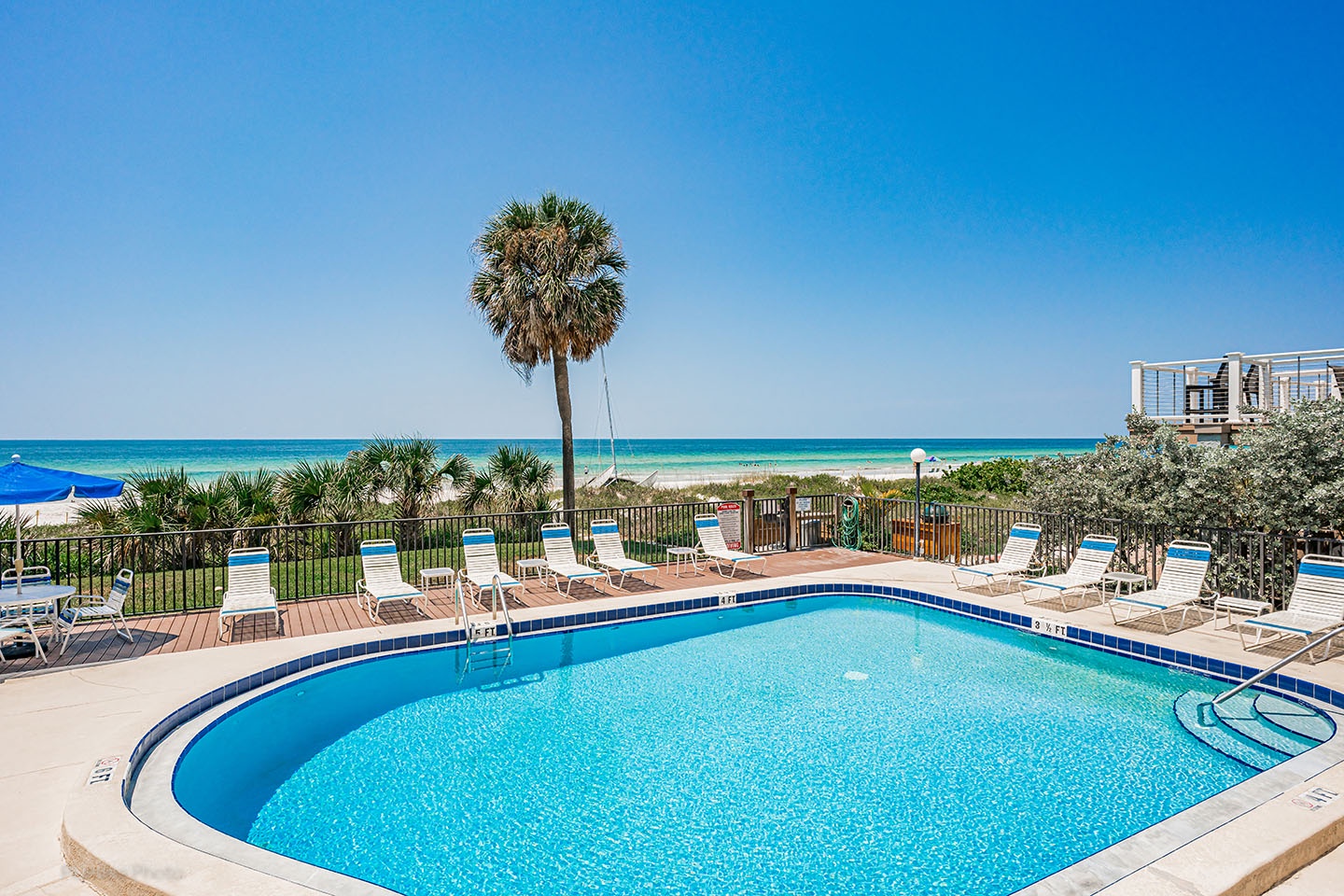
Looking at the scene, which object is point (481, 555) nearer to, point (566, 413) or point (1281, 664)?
point (566, 413)

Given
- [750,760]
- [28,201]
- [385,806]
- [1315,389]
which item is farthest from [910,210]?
[28,201]

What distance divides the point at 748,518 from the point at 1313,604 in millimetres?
7585

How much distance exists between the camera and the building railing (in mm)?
8250

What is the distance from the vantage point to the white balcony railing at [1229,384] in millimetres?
13281

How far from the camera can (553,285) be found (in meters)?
13.3

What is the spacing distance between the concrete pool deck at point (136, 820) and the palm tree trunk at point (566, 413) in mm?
6479

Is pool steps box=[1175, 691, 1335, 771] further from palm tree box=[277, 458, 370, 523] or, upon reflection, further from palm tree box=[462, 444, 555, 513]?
palm tree box=[277, 458, 370, 523]

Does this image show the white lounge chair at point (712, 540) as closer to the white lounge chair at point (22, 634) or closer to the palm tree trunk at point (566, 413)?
the palm tree trunk at point (566, 413)

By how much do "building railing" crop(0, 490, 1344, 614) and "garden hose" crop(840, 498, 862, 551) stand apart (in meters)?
0.06

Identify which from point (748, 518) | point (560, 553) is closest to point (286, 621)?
point (560, 553)

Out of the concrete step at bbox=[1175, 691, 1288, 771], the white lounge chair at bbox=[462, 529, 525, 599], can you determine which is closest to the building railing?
the white lounge chair at bbox=[462, 529, 525, 599]

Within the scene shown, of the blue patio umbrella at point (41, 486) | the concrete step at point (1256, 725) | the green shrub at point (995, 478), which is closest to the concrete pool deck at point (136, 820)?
the concrete step at point (1256, 725)

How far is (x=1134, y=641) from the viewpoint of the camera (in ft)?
23.9

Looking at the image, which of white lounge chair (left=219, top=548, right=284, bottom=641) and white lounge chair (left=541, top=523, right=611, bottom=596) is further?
white lounge chair (left=541, top=523, right=611, bottom=596)
